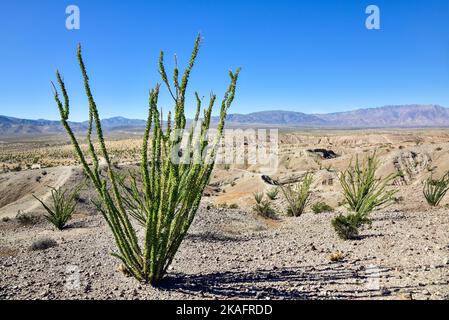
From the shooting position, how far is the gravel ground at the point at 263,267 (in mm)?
5375

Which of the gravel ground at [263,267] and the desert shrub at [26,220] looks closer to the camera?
the gravel ground at [263,267]

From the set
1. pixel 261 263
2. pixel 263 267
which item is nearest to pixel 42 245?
pixel 261 263

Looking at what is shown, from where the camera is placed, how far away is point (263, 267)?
6.75 meters

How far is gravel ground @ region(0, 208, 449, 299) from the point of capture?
538 cm

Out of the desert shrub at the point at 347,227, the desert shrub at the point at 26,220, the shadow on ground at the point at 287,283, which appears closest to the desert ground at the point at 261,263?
the shadow on ground at the point at 287,283

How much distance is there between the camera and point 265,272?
6.45m

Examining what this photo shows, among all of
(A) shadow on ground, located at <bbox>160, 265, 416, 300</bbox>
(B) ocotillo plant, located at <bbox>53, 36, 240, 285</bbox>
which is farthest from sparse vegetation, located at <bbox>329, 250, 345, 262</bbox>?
(B) ocotillo plant, located at <bbox>53, 36, 240, 285</bbox>

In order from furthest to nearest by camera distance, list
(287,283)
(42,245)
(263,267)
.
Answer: (42,245)
(263,267)
(287,283)

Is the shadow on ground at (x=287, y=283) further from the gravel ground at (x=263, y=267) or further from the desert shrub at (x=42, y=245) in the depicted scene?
the desert shrub at (x=42, y=245)

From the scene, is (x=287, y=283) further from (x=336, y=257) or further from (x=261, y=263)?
(x=336, y=257)

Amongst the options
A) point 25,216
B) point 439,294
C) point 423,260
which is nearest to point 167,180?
point 439,294

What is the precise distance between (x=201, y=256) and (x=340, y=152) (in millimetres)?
52836
